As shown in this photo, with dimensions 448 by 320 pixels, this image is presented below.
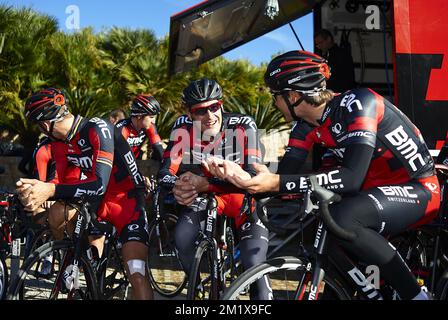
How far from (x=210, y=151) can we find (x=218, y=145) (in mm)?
124

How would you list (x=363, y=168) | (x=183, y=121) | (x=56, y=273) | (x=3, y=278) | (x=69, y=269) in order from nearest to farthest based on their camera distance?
(x=363, y=168) < (x=69, y=269) < (x=56, y=273) < (x=3, y=278) < (x=183, y=121)

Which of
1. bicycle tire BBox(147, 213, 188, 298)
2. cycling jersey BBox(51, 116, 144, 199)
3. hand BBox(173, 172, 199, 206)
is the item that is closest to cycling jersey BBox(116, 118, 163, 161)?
bicycle tire BBox(147, 213, 188, 298)

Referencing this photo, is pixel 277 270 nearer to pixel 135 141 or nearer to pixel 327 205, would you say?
pixel 327 205

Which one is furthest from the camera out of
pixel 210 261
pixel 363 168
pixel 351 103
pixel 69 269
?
pixel 210 261

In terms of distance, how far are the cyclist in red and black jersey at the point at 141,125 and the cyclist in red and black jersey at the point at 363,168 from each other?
4166 millimetres

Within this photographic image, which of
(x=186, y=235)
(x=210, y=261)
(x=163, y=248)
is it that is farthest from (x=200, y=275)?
(x=163, y=248)

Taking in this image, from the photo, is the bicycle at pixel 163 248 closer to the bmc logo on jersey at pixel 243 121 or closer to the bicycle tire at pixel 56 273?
the bmc logo on jersey at pixel 243 121

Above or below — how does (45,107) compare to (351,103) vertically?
above

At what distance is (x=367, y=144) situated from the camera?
314 cm

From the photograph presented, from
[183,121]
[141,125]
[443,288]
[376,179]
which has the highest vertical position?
[141,125]

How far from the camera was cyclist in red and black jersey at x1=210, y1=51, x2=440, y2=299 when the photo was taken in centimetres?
310

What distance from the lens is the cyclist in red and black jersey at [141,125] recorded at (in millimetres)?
7684

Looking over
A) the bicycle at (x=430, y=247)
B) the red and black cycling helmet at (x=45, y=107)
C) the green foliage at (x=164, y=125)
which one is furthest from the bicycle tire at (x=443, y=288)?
the green foliage at (x=164, y=125)
